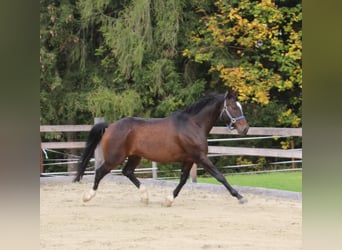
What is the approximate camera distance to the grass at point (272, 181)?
10.2 m

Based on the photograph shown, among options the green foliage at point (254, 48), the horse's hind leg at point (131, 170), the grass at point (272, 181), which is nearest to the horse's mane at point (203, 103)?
the horse's hind leg at point (131, 170)

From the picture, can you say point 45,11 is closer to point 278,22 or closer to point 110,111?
point 110,111

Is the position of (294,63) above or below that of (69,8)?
below

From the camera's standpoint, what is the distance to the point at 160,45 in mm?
15023

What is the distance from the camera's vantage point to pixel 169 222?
672 centimetres

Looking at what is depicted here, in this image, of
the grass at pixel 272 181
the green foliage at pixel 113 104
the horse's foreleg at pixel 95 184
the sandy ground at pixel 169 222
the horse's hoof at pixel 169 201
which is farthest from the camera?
the green foliage at pixel 113 104

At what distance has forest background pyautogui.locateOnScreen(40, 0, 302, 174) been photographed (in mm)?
14430

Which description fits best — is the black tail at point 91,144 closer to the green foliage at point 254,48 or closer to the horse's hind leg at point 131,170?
the horse's hind leg at point 131,170

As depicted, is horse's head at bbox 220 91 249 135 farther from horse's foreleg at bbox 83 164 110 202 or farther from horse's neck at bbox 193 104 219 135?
horse's foreleg at bbox 83 164 110 202

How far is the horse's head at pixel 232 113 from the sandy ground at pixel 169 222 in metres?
1.02

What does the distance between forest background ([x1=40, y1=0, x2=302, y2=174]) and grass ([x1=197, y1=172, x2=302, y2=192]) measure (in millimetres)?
2421
